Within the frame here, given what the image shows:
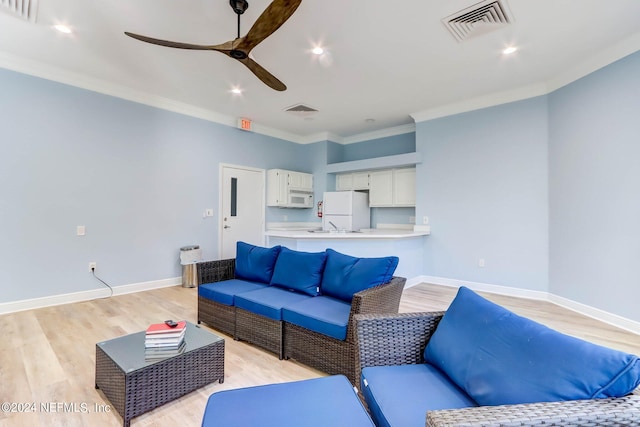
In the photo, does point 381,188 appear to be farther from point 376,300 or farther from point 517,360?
point 517,360

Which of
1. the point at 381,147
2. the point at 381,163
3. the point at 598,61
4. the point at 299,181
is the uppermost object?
the point at 598,61

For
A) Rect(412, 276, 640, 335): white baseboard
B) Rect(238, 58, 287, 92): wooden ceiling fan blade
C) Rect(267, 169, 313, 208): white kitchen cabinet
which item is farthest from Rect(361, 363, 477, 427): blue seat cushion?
A: Rect(267, 169, 313, 208): white kitchen cabinet

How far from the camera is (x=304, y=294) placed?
258 centimetres

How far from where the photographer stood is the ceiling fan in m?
1.93

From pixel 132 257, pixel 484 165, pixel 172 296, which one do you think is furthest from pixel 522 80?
pixel 132 257

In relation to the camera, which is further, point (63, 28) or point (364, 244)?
point (364, 244)

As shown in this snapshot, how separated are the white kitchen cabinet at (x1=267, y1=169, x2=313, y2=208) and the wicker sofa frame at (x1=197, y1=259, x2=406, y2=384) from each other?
3150 mm

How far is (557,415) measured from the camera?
29.9 inches

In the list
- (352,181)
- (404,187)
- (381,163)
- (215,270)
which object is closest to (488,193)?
(404,187)

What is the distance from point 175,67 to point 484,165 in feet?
14.6

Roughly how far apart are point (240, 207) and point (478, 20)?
14.7 feet

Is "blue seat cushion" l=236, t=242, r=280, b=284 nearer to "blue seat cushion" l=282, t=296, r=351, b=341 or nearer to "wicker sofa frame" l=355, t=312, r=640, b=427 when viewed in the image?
"blue seat cushion" l=282, t=296, r=351, b=341

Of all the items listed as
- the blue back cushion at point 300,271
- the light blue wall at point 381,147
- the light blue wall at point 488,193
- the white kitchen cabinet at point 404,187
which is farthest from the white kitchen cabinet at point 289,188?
the blue back cushion at point 300,271

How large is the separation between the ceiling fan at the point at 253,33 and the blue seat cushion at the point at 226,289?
Answer: 2.04 metres
